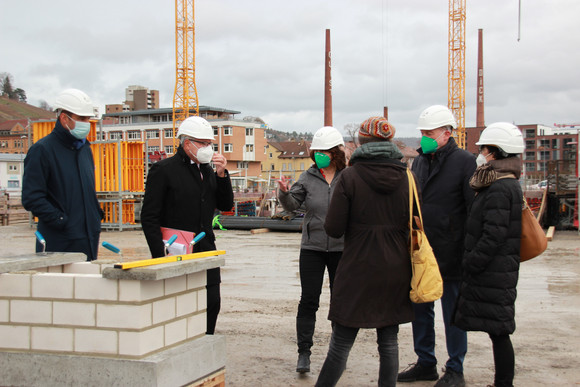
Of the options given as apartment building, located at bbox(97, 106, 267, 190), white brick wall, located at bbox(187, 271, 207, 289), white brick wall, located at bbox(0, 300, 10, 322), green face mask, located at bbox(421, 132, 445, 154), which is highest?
apartment building, located at bbox(97, 106, 267, 190)

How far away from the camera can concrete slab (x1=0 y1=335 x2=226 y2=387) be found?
10.1ft

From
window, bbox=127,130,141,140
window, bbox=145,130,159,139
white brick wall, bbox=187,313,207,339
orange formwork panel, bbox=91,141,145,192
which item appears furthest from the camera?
window, bbox=127,130,141,140

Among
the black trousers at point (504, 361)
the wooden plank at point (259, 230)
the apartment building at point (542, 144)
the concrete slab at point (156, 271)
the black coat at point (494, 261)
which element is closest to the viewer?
the concrete slab at point (156, 271)

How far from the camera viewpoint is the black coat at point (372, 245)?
3.79 m

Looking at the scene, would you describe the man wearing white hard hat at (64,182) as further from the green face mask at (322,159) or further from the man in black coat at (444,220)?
the man in black coat at (444,220)

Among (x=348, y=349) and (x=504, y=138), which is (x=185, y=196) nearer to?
(x=348, y=349)

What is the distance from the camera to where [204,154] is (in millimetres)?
4461

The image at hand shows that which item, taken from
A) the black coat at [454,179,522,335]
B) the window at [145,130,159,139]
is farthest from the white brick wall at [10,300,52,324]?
the window at [145,130,159,139]

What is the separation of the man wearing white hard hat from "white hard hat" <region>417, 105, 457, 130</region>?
2.55m

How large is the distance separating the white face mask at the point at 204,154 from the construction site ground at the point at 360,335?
1.71 metres

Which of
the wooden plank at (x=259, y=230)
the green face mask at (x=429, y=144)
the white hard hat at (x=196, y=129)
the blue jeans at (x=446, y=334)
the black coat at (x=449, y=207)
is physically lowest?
the wooden plank at (x=259, y=230)

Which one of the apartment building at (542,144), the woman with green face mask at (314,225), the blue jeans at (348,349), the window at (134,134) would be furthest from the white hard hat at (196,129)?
the apartment building at (542,144)

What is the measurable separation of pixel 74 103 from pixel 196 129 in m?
0.88

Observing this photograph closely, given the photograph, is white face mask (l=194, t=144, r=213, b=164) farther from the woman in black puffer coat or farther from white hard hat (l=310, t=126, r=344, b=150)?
the woman in black puffer coat
